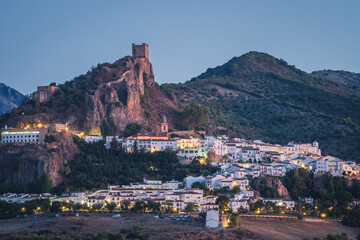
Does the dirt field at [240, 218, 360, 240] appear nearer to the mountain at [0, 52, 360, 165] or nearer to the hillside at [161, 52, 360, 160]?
the hillside at [161, 52, 360, 160]

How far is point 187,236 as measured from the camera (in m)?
48.7

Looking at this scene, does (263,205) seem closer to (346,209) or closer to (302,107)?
(346,209)

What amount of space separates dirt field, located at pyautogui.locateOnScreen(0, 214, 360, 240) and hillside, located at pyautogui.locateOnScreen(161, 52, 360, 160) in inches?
1160

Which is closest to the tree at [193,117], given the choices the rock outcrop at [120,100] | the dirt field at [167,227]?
the rock outcrop at [120,100]

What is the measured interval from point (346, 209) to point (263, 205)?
1010cm

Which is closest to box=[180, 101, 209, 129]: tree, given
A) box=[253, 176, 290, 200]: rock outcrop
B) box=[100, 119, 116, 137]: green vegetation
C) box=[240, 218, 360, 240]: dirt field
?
box=[100, 119, 116, 137]: green vegetation

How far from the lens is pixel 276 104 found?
11512cm

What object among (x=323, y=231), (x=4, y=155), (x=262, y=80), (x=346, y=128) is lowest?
(x=323, y=231)

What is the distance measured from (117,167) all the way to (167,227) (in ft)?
60.5

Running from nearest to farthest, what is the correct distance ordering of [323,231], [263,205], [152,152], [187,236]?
[187,236] < [323,231] < [263,205] < [152,152]

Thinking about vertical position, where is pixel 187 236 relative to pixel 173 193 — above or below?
below

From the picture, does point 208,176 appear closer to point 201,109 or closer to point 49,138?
point 49,138

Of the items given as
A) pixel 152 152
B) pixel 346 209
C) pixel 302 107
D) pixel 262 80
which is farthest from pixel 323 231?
pixel 262 80

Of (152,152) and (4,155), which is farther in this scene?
(152,152)
